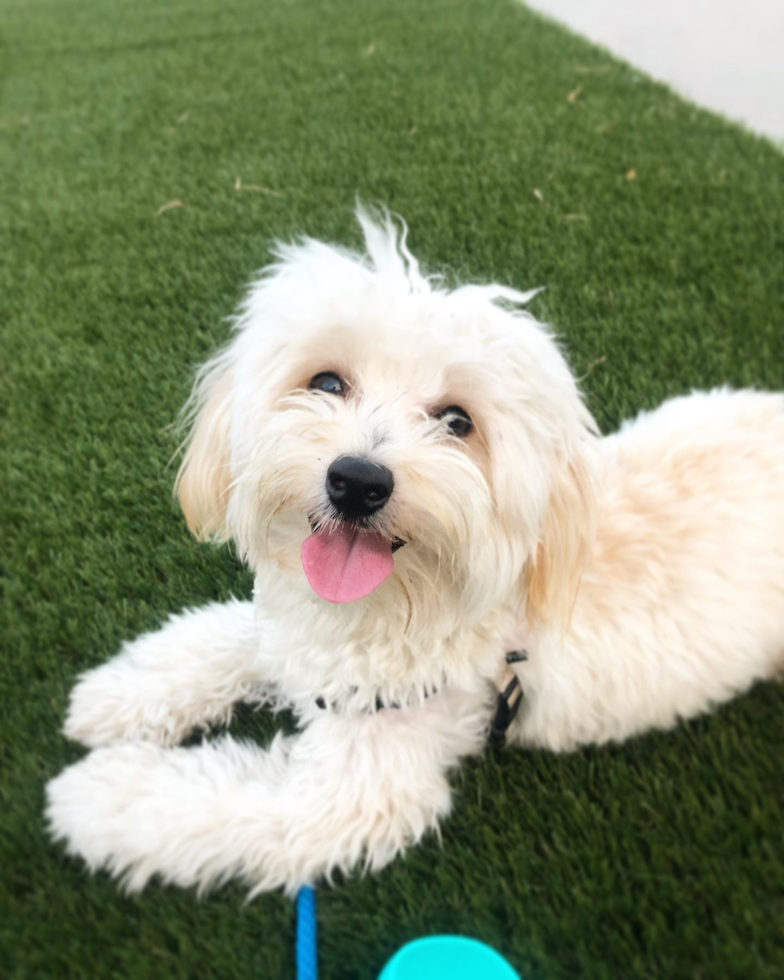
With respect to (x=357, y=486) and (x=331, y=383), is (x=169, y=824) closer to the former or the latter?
(x=357, y=486)

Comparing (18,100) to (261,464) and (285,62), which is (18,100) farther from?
(261,464)

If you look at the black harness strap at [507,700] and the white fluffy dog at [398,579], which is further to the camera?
the black harness strap at [507,700]

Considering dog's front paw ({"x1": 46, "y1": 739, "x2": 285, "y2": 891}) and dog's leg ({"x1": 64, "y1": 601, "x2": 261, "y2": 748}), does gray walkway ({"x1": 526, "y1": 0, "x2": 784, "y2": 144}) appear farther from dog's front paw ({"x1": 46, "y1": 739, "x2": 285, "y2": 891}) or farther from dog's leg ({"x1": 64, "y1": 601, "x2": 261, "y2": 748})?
dog's front paw ({"x1": 46, "y1": 739, "x2": 285, "y2": 891})

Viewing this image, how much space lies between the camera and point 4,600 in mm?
2061

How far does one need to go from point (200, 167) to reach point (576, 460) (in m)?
3.77

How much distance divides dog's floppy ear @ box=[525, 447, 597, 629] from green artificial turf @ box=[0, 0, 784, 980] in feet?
1.80

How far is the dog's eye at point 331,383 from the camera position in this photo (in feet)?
4.77

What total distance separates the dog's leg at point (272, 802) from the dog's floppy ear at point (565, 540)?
13.2 inches

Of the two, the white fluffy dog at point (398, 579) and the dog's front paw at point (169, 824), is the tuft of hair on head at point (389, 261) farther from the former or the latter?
the dog's front paw at point (169, 824)

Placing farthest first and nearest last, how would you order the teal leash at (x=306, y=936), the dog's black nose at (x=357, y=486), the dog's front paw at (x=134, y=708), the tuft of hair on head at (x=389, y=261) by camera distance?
the dog's front paw at (x=134, y=708)
the tuft of hair on head at (x=389, y=261)
the teal leash at (x=306, y=936)
the dog's black nose at (x=357, y=486)

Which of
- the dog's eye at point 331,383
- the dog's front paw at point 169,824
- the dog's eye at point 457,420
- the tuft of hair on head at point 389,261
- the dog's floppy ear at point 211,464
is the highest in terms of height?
the tuft of hair on head at point 389,261

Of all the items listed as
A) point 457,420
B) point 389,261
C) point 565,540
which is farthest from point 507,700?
point 389,261

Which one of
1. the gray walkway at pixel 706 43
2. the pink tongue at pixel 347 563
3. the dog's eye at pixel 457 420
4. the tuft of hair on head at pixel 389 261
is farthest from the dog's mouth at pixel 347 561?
the gray walkway at pixel 706 43

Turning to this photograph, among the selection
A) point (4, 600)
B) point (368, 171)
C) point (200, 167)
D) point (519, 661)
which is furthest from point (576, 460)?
point (200, 167)
